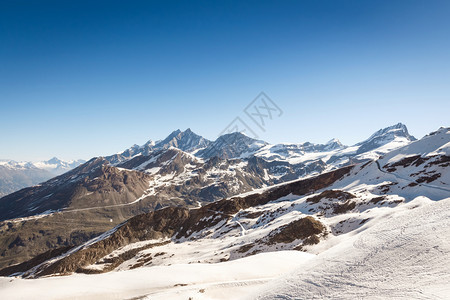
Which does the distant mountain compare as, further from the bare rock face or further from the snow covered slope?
the bare rock face

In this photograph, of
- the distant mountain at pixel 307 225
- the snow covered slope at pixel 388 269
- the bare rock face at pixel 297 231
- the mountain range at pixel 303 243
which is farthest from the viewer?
the bare rock face at pixel 297 231

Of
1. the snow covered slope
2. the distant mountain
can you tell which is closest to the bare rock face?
the distant mountain

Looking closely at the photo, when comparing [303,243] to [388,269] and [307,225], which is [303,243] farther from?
[388,269]

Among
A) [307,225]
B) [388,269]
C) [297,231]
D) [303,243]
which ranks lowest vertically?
[303,243]

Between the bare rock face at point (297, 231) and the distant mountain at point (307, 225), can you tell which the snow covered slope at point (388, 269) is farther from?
the bare rock face at point (297, 231)

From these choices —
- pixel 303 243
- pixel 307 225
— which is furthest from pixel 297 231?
pixel 303 243

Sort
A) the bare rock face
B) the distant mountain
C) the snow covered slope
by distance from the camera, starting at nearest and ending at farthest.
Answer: the snow covered slope < the distant mountain < the bare rock face

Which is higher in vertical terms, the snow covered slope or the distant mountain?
the snow covered slope

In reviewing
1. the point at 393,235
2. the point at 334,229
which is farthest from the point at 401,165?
the point at 393,235

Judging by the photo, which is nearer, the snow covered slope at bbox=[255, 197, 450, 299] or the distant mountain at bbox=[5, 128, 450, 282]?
the snow covered slope at bbox=[255, 197, 450, 299]

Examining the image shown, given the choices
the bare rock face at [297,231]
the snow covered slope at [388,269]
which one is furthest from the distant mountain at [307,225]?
→ the bare rock face at [297,231]

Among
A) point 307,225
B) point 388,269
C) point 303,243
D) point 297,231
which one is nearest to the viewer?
point 388,269
